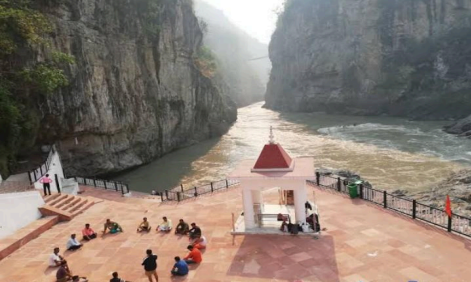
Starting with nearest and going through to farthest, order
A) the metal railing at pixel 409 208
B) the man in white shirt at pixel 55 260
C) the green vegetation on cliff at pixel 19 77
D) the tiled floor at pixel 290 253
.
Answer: the tiled floor at pixel 290 253 < the man in white shirt at pixel 55 260 < the metal railing at pixel 409 208 < the green vegetation on cliff at pixel 19 77

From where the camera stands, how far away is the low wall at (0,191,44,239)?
14.9 m

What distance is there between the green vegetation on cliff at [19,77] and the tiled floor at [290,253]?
30.1ft

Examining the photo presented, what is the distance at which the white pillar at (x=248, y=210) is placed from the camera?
14.5 meters

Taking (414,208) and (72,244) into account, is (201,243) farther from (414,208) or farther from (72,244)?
(414,208)

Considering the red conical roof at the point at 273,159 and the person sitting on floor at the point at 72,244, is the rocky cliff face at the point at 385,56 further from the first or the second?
the person sitting on floor at the point at 72,244

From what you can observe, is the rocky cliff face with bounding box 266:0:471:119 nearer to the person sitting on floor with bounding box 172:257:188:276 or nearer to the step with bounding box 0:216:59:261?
the person sitting on floor with bounding box 172:257:188:276

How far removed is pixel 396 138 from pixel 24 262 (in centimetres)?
4352

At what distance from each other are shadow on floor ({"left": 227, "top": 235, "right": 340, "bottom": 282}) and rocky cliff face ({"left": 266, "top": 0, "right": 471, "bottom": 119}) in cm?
5670

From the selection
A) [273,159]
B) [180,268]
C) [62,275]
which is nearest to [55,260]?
[62,275]

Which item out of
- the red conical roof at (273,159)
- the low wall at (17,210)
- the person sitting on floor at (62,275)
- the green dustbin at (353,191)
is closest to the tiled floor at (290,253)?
the person sitting on floor at (62,275)

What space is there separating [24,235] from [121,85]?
2236 cm

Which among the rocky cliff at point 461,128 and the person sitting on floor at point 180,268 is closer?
the person sitting on floor at point 180,268

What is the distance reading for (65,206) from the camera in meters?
18.5

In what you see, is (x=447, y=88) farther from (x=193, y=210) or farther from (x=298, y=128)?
(x=193, y=210)
